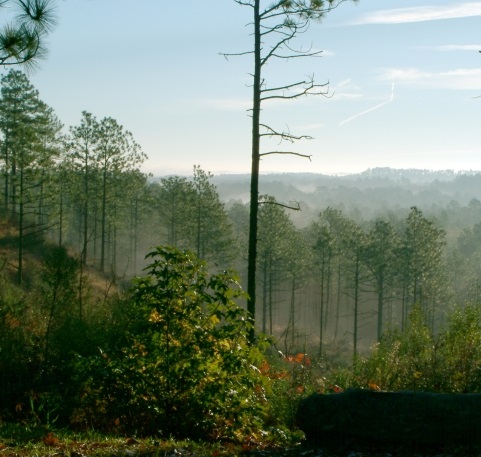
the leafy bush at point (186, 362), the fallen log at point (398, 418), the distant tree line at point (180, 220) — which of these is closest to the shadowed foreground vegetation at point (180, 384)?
the leafy bush at point (186, 362)

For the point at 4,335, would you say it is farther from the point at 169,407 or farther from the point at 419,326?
the point at 419,326

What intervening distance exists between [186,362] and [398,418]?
2.78 metres

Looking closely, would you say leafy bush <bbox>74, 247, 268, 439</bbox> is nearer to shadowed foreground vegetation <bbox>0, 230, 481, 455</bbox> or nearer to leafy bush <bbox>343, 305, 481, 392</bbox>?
shadowed foreground vegetation <bbox>0, 230, 481, 455</bbox>

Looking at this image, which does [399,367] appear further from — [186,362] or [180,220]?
[180,220]

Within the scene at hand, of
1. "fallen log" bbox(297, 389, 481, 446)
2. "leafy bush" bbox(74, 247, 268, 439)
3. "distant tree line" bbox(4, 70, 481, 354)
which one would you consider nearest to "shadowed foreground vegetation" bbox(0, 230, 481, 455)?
"leafy bush" bbox(74, 247, 268, 439)

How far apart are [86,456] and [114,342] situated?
17.1ft

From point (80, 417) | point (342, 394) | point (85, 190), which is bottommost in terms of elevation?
point (80, 417)

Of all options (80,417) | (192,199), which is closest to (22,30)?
(80,417)

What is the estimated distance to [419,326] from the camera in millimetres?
14117

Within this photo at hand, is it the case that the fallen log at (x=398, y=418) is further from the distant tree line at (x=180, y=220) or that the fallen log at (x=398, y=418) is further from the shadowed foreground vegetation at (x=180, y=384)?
the distant tree line at (x=180, y=220)

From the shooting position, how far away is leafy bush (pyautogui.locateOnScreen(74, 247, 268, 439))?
8.77m

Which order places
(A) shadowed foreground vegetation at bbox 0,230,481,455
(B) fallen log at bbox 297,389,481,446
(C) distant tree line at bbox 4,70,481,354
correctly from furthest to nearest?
(C) distant tree line at bbox 4,70,481,354 → (A) shadowed foreground vegetation at bbox 0,230,481,455 → (B) fallen log at bbox 297,389,481,446

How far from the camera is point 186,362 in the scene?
28.9 ft

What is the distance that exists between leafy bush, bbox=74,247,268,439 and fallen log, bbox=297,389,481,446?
3.66 ft
